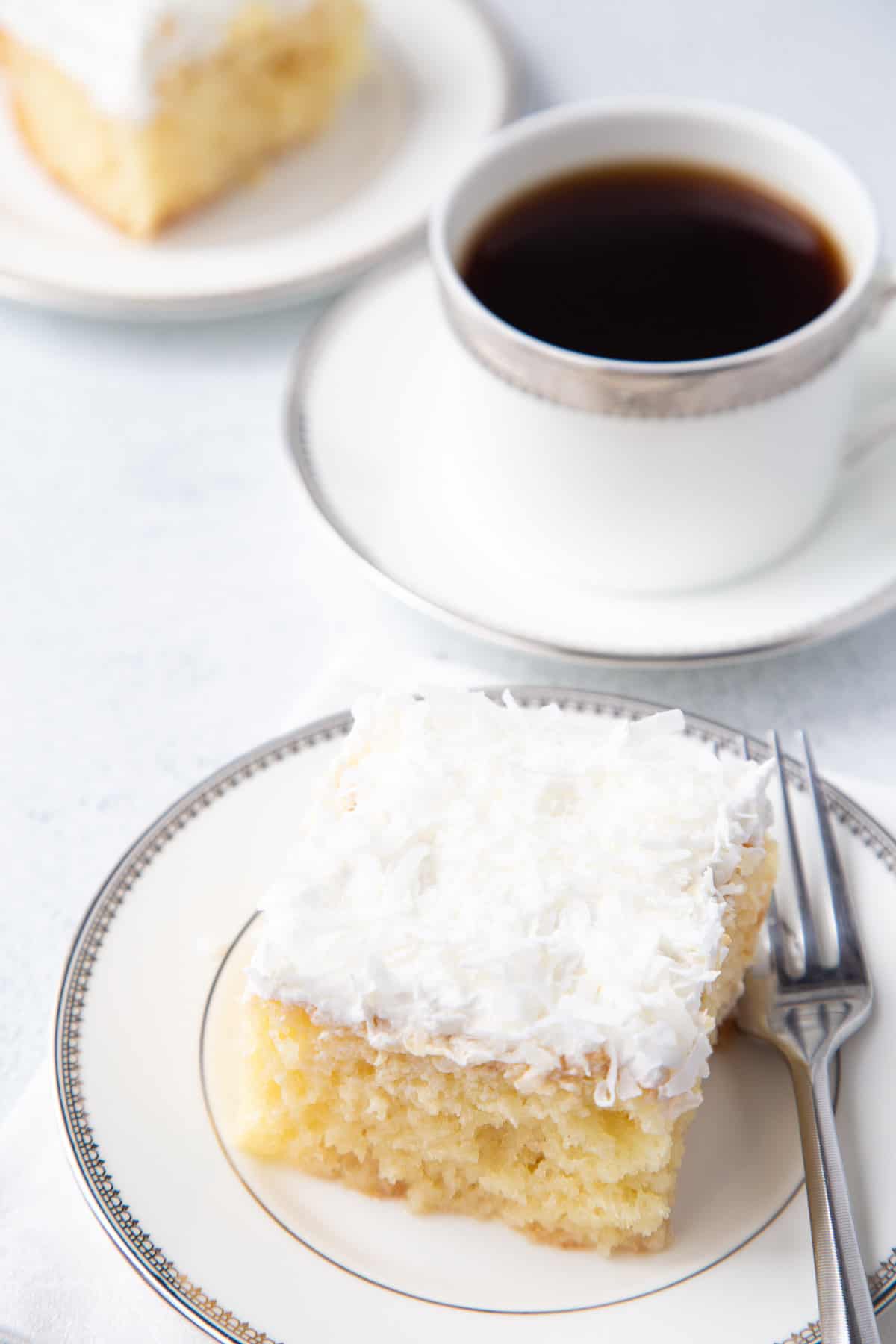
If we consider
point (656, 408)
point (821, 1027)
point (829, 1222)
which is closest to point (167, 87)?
point (656, 408)

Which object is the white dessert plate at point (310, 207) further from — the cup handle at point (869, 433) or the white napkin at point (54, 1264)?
the white napkin at point (54, 1264)

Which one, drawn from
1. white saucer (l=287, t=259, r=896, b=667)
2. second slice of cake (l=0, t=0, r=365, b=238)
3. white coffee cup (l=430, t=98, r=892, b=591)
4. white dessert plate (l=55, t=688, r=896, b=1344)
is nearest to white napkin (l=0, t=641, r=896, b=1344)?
white dessert plate (l=55, t=688, r=896, b=1344)

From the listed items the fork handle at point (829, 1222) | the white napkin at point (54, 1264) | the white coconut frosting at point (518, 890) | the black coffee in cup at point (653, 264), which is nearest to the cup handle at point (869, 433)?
the black coffee in cup at point (653, 264)

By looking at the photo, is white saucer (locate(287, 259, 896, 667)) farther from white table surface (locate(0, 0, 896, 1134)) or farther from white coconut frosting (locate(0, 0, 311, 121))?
white coconut frosting (locate(0, 0, 311, 121))

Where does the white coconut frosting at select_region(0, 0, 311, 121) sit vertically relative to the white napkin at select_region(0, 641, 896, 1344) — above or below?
above

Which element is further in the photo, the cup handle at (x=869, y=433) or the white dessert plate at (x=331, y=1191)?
the cup handle at (x=869, y=433)

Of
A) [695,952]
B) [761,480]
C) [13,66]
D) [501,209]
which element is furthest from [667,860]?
[13,66]
